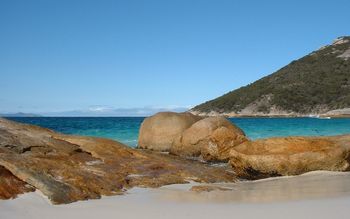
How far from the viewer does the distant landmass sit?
103 m

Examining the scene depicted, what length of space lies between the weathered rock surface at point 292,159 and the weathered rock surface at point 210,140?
4085 mm

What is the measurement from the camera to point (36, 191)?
28.6 ft

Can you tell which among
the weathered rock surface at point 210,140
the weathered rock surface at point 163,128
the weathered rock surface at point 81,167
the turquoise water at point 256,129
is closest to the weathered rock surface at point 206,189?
the weathered rock surface at point 81,167

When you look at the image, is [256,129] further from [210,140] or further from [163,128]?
[210,140]

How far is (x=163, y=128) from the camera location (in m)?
23.2

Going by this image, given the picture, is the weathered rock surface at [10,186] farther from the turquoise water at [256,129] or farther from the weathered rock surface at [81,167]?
the turquoise water at [256,129]

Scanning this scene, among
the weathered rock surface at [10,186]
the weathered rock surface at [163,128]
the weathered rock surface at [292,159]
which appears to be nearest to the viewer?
the weathered rock surface at [10,186]

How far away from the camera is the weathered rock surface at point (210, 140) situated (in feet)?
60.1

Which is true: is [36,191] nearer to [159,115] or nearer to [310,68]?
[159,115]

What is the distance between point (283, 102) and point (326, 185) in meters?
102

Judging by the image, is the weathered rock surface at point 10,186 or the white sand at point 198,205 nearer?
the white sand at point 198,205

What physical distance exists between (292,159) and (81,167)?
6050mm

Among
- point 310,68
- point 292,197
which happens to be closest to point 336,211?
point 292,197

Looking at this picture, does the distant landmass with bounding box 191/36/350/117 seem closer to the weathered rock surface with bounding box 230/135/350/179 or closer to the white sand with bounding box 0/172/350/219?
the weathered rock surface with bounding box 230/135/350/179
